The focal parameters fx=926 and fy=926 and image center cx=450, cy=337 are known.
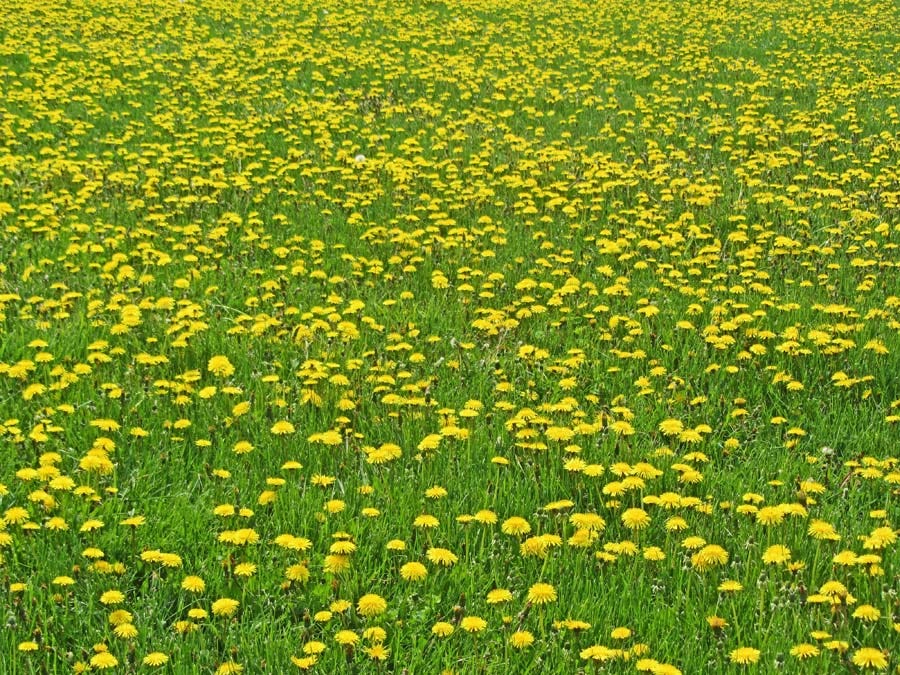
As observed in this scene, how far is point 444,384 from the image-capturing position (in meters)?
4.60

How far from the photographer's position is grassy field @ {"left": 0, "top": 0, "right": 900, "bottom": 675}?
117 inches

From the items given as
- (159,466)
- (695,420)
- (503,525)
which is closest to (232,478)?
(159,466)

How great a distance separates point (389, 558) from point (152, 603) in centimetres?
80

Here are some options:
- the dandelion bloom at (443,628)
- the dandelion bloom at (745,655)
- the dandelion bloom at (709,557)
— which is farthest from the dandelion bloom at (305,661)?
the dandelion bloom at (709,557)

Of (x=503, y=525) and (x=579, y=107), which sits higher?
(x=579, y=107)

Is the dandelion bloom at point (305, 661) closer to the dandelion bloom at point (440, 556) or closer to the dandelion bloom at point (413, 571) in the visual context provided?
the dandelion bloom at point (413, 571)

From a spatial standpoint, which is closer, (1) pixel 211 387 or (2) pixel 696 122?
(1) pixel 211 387

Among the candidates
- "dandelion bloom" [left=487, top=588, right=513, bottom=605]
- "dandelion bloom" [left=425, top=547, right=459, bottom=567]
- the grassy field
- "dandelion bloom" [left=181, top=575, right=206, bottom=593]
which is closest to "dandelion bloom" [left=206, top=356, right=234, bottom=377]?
the grassy field

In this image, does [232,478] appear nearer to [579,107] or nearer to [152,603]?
[152,603]

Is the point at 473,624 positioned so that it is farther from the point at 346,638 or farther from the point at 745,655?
the point at 745,655

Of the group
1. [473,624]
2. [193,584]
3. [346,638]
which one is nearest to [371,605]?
[346,638]

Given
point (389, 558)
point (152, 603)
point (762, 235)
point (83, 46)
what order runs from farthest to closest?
1. point (83, 46)
2. point (762, 235)
3. point (389, 558)
4. point (152, 603)

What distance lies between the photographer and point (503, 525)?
3.37 meters

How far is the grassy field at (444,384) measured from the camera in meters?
2.96
